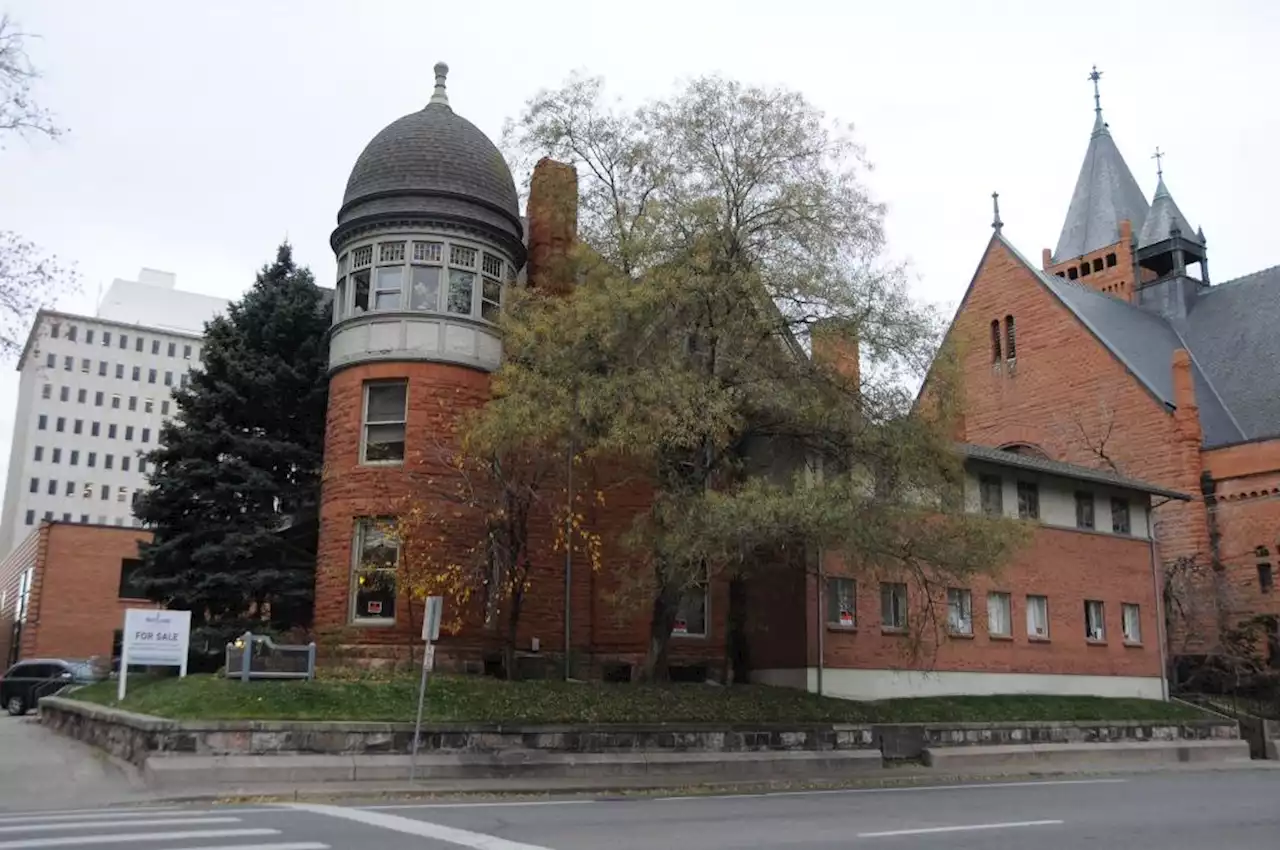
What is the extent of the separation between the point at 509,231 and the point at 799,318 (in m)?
7.91

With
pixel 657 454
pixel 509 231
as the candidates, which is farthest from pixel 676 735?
pixel 509 231

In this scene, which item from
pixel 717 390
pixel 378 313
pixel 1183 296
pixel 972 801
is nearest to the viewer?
pixel 972 801

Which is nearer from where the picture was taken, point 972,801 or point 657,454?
point 972,801

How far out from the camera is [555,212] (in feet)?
78.8

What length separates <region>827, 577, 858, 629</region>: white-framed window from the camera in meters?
26.0

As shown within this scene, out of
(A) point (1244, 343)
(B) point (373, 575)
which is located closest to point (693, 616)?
(B) point (373, 575)

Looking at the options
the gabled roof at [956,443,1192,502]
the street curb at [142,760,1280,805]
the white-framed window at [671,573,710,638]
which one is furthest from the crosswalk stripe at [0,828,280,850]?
the gabled roof at [956,443,1192,502]

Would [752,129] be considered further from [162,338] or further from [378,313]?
[162,338]

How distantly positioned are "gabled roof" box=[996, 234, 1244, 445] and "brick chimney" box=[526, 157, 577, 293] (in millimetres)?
29481

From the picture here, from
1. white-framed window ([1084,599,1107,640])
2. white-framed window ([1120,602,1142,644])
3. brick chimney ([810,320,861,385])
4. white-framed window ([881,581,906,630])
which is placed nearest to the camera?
brick chimney ([810,320,861,385])

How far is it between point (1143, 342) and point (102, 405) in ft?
355

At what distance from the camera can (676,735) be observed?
19812mm

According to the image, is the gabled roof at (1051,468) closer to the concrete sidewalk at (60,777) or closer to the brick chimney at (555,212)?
the brick chimney at (555,212)

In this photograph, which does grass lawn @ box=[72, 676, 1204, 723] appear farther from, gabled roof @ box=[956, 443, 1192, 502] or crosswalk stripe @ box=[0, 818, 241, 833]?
gabled roof @ box=[956, 443, 1192, 502]
